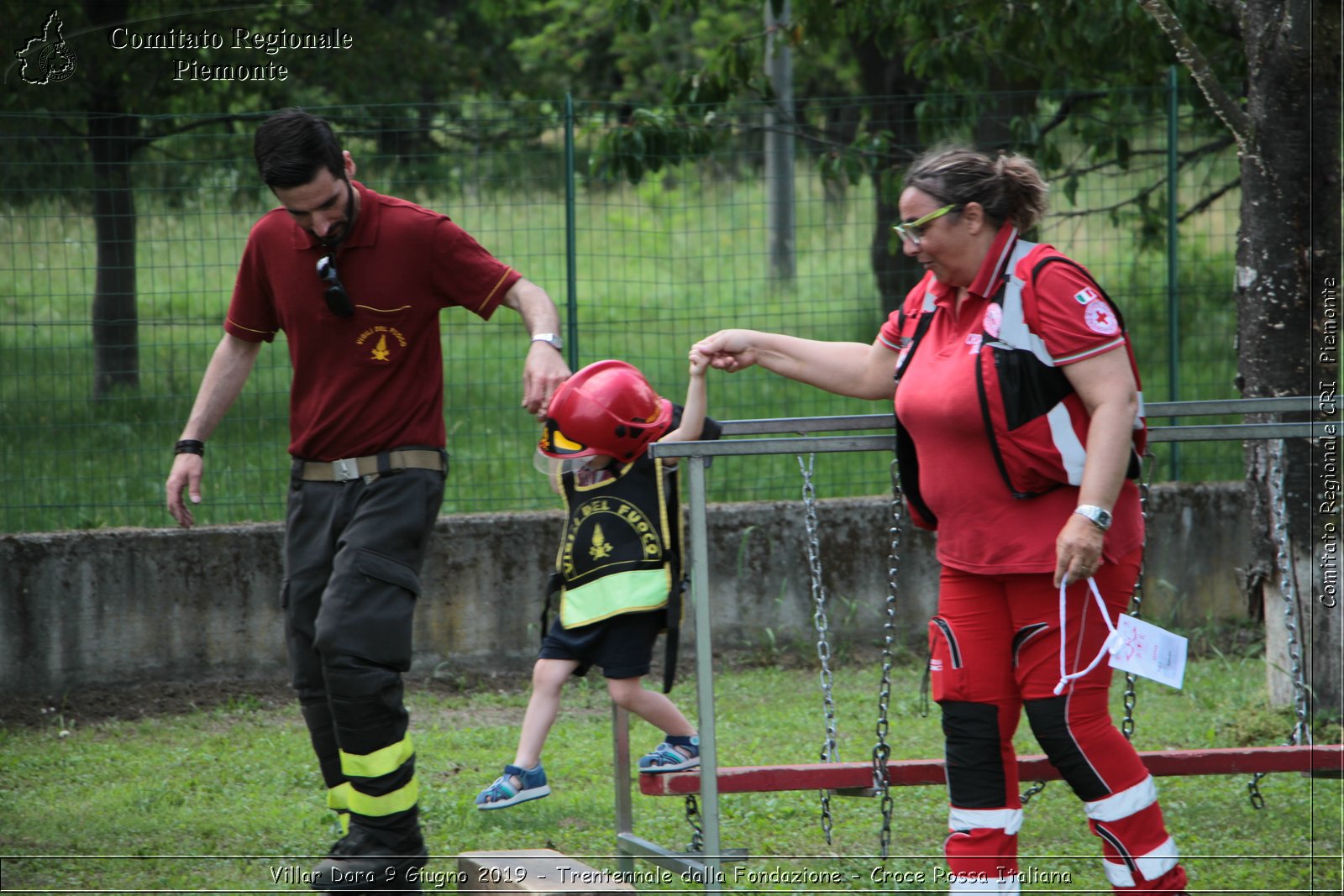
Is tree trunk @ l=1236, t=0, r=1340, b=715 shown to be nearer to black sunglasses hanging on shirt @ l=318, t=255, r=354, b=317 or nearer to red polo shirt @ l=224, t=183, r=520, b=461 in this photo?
red polo shirt @ l=224, t=183, r=520, b=461

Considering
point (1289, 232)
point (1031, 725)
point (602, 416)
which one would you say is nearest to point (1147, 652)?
point (1031, 725)

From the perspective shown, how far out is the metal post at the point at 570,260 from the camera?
7387 millimetres

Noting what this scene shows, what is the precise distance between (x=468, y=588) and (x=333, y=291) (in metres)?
3.20

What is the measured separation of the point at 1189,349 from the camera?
8172 mm

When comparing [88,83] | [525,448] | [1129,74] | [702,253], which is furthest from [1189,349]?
[88,83]

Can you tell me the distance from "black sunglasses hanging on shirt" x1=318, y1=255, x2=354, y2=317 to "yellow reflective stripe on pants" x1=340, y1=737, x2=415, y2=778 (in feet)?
4.12

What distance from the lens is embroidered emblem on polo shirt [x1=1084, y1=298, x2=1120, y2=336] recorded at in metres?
3.23

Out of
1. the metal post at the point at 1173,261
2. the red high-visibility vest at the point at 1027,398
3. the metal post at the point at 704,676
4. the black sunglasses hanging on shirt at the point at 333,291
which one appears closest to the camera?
the red high-visibility vest at the point at 1027,398

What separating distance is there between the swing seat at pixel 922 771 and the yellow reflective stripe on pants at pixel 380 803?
68 cm

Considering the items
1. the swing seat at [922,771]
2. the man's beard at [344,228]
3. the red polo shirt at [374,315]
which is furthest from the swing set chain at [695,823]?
the man's beard at [344,228]

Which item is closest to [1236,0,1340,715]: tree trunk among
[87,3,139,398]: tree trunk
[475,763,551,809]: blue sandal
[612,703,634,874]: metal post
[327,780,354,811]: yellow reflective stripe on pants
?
[612,703,634,874]: metal post

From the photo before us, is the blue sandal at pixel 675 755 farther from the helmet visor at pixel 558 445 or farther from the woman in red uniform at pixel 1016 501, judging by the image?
the woman in red uniform at pixel 1016 501

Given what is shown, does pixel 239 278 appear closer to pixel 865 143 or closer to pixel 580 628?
pixel 580 628

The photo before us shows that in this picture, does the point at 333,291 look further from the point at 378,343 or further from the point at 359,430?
the point at 359,430
